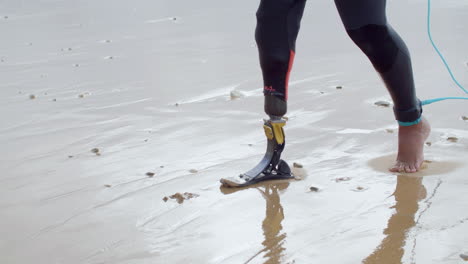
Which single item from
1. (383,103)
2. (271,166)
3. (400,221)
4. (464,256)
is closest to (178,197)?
(271,166)

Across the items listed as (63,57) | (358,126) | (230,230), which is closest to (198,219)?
(230,230)

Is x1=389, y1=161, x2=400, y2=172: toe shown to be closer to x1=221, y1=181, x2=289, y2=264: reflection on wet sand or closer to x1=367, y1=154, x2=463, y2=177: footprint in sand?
x1=367, y1=154, x2=463, y2=177: footprint in sand

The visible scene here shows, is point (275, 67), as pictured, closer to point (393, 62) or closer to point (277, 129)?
point (277, 129)

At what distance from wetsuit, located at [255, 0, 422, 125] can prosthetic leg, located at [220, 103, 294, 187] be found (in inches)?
2.5

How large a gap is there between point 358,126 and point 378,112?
0.29 metres

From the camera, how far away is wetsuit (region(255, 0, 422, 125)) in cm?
262

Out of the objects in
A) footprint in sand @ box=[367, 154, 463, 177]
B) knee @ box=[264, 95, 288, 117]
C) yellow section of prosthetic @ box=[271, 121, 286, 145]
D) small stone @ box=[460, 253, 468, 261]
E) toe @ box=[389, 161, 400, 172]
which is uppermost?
knee @ box=[264, 95, 288, 117]

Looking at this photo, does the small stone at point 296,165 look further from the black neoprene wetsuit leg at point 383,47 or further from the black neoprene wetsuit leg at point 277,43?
the black neoprene wetsuit leg at point 383,47

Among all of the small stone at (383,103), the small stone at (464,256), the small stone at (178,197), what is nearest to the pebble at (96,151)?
the small stone at (178,197)

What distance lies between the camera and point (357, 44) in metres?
2.71

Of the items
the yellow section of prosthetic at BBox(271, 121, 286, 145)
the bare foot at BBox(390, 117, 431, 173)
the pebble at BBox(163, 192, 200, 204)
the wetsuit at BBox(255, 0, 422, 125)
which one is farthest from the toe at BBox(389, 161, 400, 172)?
the pebble at BBox(163, 192, 200, 204)

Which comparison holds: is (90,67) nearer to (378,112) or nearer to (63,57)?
(63,57)

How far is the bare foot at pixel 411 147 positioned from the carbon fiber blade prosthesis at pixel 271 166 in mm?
460

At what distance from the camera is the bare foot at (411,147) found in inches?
108
